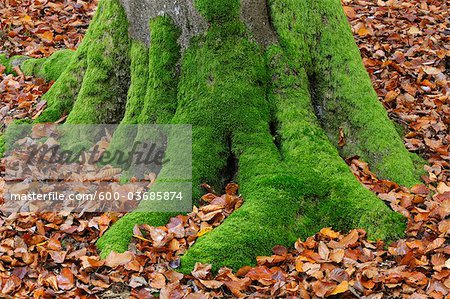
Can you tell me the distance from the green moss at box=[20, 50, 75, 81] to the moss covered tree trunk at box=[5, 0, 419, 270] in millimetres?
1335

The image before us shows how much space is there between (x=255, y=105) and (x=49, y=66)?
314cm

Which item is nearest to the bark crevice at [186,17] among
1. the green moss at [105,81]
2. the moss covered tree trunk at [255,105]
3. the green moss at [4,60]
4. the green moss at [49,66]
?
the moss covered tree trunk at [255,105]

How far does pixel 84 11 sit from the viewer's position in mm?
9016

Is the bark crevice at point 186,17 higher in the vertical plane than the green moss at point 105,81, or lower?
higher

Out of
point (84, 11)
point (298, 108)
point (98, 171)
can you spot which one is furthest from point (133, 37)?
point (84, 11)

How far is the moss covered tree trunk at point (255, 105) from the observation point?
4332 millimetres

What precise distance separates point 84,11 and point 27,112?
3340 millimetres

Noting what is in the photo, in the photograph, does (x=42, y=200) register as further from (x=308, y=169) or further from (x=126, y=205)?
(x=308, y=169)

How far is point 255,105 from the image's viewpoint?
15.9 feet

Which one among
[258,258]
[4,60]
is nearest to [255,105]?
[258,258]

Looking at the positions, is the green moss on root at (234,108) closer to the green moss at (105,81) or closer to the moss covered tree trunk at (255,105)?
the moss covered tree trunk at (255,105)

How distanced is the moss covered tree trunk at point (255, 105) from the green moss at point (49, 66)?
1335mm

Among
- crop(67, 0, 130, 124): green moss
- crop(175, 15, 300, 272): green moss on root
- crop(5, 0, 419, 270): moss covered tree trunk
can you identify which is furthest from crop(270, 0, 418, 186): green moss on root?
crop(67, 0, 130, 124): green moss

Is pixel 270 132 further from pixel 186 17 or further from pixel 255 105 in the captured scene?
pixel 186 17
